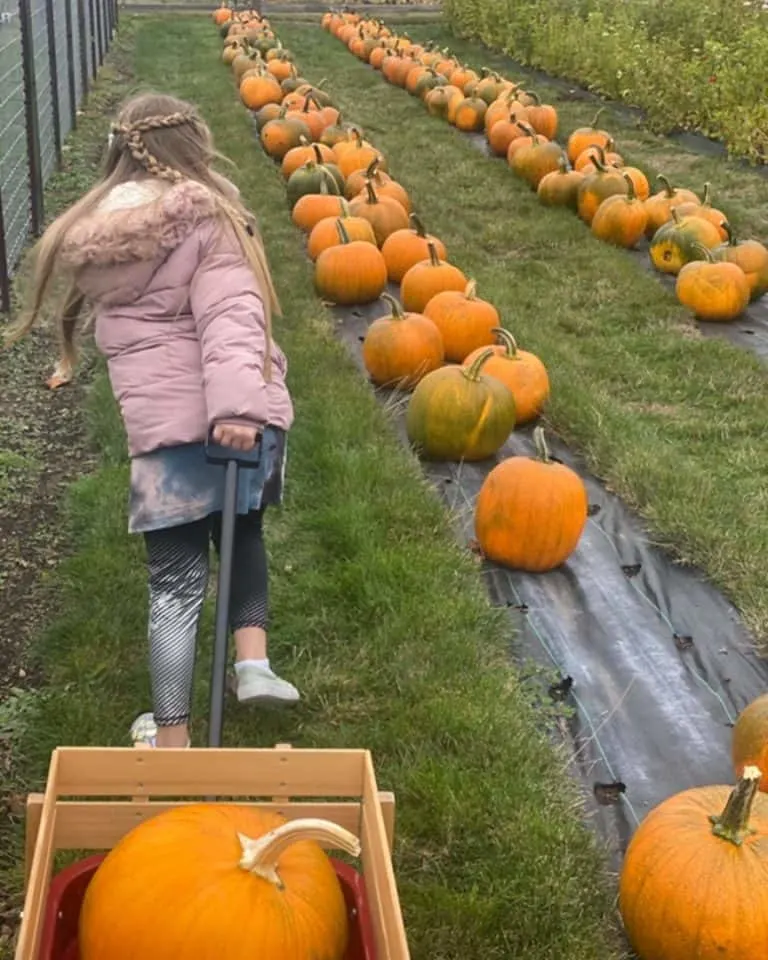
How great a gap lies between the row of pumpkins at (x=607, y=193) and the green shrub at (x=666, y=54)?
1.49 m

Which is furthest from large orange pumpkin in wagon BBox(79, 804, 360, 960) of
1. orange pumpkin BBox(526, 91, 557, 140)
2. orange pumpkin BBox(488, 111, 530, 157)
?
orange pumpkin BBox(526, 91, 557, 140)

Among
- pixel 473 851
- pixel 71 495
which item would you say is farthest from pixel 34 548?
pixel 473 851

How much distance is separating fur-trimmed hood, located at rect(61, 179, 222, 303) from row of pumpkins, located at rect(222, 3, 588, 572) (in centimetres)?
172

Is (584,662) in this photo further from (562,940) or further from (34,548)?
(34,548)

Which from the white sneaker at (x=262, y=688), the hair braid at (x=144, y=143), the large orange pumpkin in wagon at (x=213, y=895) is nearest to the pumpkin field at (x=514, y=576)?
the white sneaker at (x=262, y=688)

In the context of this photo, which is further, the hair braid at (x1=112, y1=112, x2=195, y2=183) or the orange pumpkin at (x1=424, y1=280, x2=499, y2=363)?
the orange pumpkin at (x1=424, y1=280, x2=499, y2=363)

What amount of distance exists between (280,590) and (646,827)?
1.73m

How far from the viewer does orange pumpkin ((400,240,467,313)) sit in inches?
257

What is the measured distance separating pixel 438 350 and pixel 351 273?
1340 mm

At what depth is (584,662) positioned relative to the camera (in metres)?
3.79

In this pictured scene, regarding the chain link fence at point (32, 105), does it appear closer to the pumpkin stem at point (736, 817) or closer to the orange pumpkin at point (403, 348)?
Result: the orange pumpkin at point (403, 348)

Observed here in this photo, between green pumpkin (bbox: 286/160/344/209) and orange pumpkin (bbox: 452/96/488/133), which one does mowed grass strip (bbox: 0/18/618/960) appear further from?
orange pumpkin (bbox: 452/96/488/133)

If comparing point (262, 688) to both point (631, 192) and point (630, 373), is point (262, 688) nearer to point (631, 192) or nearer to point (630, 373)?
point (630, 373)

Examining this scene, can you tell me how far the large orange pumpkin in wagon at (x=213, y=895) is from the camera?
1705mm
